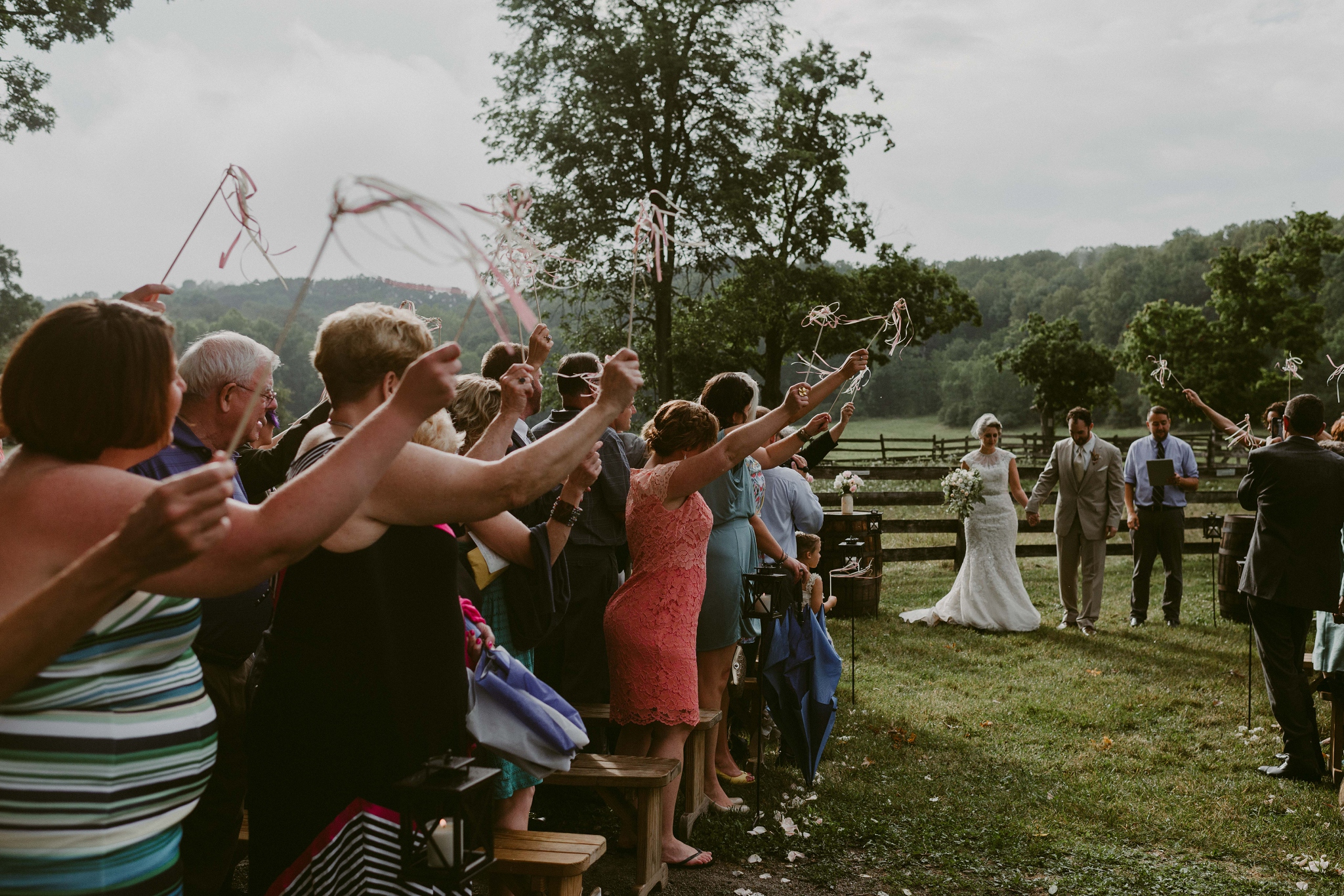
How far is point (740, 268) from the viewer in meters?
20.5

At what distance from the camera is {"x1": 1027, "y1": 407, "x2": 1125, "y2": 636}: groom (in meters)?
9.49

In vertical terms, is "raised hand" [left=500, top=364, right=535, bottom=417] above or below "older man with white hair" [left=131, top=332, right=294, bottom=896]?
above

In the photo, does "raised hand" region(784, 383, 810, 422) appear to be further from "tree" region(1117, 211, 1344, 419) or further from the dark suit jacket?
"tree" region(1117, 211, 1344, 419)

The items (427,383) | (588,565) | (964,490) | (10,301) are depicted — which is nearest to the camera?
(427,383)

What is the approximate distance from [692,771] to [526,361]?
9.14 feet

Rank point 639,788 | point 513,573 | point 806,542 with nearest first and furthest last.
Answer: point 513,573, point 639,788, point 806,542

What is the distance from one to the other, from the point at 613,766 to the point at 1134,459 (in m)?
8.44

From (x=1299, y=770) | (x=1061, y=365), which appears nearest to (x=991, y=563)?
(x=1299, y=770)

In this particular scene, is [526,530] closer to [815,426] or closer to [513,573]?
[513,573]

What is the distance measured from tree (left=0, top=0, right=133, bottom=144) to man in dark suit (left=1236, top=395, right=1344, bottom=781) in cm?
1357

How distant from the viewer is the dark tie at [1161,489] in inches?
394

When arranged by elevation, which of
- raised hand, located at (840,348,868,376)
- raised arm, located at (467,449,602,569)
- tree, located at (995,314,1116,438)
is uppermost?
tree, located at (995,314,1116,438)

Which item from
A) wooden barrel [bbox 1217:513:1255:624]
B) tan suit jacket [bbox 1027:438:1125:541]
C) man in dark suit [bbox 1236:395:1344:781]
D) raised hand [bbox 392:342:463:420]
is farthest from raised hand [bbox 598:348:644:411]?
tan suit jacket [bbox 1027:438:1125:541]

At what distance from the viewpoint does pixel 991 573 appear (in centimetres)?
973
